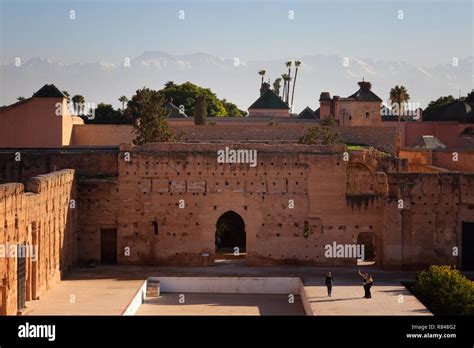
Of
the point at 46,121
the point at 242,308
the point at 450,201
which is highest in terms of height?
the point at 46,121

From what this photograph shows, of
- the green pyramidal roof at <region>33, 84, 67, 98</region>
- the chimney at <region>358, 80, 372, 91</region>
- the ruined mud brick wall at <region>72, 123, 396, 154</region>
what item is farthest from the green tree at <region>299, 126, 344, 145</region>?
the chimney at <region>358, 80, 372, 91</region>

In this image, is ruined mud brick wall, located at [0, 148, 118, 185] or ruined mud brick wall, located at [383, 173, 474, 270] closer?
ruined mud brick wall, located at [383, 173, 474, 270]

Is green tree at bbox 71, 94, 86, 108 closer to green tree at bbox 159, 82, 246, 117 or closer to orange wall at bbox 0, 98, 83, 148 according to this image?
green tree at bbox 159, 82, 246, 117

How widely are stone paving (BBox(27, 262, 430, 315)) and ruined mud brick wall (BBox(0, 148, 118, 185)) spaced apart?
3713 millimetres

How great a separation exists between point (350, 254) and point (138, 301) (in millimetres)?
8604

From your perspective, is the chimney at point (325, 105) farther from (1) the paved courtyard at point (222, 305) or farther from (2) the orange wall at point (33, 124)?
(1) the paved courtyard at point (222, 305)

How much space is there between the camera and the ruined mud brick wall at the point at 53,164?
3588 cm

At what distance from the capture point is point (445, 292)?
28.2 m

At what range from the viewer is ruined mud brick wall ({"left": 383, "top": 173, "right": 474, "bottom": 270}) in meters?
34.3

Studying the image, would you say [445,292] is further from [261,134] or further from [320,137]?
[261,134]

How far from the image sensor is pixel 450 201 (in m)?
34.4

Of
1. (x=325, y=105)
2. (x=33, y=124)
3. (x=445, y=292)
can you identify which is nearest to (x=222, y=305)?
(x=445, y=292)
